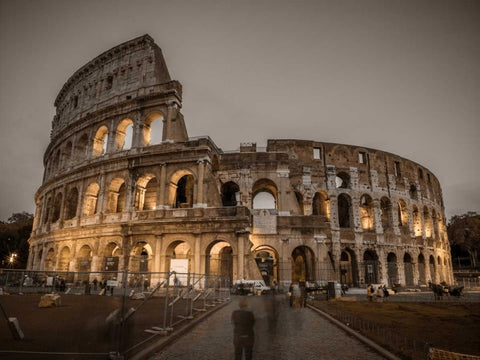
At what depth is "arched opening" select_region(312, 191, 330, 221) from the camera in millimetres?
26375

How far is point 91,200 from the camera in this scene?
24359mm

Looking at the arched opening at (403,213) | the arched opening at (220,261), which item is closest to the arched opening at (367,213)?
the arched opening at (403,213)

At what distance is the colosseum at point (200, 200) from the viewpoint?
20203 mm

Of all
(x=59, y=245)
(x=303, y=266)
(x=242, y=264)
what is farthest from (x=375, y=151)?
(x=59, y=245)

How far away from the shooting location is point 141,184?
73.4 feet

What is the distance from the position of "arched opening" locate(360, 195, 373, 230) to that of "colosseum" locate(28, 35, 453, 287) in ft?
0.31

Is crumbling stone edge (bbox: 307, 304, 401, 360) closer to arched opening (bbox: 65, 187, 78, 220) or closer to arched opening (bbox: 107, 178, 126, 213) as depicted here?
arched opening (bbox: 107, 178, 126, 213)

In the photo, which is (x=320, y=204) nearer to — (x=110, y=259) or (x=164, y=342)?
(x=110, y=259)

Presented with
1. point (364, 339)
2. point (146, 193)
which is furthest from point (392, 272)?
point (364, 339)

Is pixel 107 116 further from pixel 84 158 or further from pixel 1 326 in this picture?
pixel 1 326

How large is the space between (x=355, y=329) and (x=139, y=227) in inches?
624

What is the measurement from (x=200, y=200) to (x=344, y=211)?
14.8 meters

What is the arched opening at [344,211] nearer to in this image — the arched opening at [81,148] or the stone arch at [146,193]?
the stone arch at [146,193]

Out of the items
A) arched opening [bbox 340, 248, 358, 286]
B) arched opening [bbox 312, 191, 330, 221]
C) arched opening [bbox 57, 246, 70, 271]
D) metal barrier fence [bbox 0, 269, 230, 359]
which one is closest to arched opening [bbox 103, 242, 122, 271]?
arched opening [bbox 57, 246, 70, 271]
